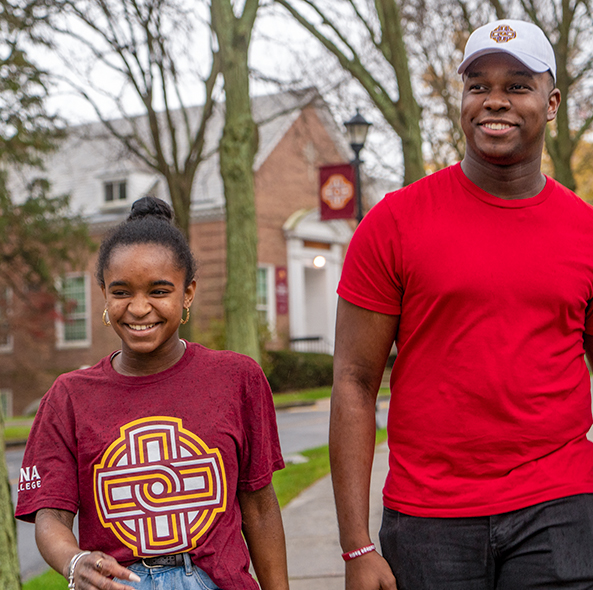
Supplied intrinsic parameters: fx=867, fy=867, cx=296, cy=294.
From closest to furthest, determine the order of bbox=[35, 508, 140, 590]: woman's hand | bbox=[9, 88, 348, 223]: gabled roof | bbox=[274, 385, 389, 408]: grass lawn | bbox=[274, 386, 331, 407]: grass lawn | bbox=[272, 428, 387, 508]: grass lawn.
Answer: bbox=[35, 508, 140, 590]: woman's hand
bbox=[272, 428, 387, 508]: grass lawn
bbox=[274, 385, 389, 408]: grass lawn
bbox=[274, 386, 331, 407]: grass lawn
bbox=[9, 88, 348, 223]: gabled roof

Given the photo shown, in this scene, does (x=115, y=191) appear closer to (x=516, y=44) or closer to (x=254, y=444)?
(x=254, y=444)

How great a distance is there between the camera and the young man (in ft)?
7.29

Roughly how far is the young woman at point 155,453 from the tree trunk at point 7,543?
1.39 meters

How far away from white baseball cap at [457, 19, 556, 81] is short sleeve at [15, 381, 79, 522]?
1.48 meters

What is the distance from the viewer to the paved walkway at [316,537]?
5641 mm

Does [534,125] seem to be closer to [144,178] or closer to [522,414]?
[522,414]

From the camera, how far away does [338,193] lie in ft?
47.8

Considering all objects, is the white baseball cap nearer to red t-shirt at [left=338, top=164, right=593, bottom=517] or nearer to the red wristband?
red t-shirt at [left=338, top=164, right=593, bottom=517]

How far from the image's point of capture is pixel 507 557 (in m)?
2.24

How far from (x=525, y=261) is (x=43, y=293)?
81.9 feet

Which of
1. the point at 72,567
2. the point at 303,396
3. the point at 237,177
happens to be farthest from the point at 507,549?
the point at 303,396

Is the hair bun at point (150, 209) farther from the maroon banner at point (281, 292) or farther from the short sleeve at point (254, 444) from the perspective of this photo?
the maroon banner at point (281, 292)

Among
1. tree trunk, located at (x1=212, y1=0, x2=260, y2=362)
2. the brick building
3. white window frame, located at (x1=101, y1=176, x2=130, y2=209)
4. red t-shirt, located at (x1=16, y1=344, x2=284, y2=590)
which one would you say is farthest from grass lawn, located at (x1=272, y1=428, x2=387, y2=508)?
white window frame, located at (x1=101, y1=176, x2=130, y2=209)

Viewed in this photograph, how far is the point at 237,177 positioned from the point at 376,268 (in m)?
6.86
